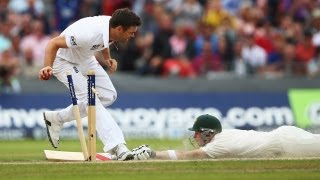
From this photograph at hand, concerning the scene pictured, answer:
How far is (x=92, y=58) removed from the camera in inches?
499

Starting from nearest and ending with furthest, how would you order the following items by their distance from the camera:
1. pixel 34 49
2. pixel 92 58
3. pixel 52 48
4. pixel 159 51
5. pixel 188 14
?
pixel 52 48, pixel 92 58, pixel 34 49, pixel 159 51, pixel 188 14

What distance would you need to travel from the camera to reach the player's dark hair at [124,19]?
12.0 meters

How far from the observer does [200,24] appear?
77.5 feet

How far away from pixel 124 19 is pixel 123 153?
1.62m

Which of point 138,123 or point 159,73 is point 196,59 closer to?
point 159,73

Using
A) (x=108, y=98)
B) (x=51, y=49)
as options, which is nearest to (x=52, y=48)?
(x=51, y=49)

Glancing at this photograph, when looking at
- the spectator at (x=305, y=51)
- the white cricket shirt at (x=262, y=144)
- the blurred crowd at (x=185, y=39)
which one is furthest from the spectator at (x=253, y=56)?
the white cricket shirt at (x=262, y=144)

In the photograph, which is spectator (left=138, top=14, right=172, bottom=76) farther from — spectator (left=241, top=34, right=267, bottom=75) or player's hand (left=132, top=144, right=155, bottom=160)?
player's hand (left=132, top=144, right=155, bottom=160)

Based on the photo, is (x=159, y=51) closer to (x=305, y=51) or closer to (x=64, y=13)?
(x=64, y=13)

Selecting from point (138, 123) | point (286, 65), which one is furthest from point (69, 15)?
point (286, 65)

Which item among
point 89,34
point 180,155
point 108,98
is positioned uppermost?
point 89,34

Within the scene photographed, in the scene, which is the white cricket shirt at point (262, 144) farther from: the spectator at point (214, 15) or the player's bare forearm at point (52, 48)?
the spectator at point (214, 15)

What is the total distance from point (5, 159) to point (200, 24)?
11.4 m

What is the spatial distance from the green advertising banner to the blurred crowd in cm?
62
